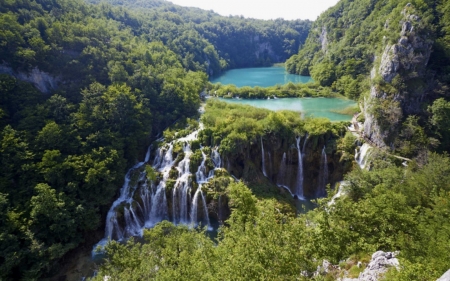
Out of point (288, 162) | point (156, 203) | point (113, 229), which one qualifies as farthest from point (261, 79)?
point (113, 229)

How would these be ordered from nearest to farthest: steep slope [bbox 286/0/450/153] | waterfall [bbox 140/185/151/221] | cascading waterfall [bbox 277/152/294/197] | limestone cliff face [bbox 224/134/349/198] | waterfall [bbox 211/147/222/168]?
steep slope [bbox 286/0/450/153] < waterfall [bbox 140/185/151/221] < limestone cliff face [bbox 224/134/349/198] < waterfall [bbox 211/147/222/168] < cascading waterfall [bbox 277/152/294/197]

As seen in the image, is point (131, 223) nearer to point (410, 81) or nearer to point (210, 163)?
point (210, 163)

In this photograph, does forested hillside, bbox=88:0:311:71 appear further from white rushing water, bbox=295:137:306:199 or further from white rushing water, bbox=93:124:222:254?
white rushing water, bbox=93:124:222:254

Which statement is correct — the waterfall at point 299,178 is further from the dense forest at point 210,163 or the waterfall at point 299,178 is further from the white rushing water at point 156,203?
the white rushing water at point 156,203

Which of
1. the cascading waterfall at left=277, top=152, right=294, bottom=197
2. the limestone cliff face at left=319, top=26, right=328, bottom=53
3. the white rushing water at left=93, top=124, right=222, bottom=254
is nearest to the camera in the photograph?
the white rushing water at left=93, top=124, right=222, bottom=254

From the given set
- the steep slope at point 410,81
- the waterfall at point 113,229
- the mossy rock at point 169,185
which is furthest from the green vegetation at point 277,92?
the waterfall at point 113,229

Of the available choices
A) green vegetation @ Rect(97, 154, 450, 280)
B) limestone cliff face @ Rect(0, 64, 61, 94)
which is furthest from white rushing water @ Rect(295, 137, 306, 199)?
limestone cliff face @ Rect(0, 64, 61, 94)
